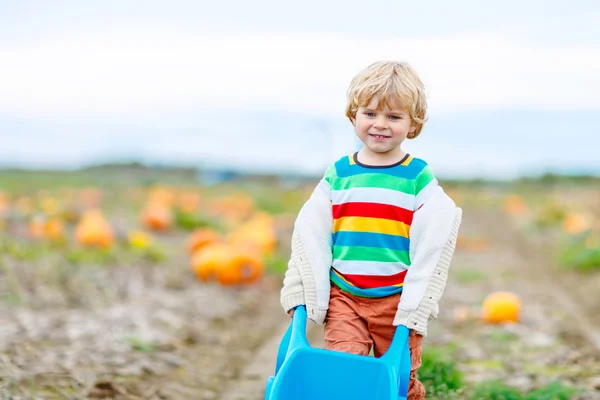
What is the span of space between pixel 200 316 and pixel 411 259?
3.61 metres

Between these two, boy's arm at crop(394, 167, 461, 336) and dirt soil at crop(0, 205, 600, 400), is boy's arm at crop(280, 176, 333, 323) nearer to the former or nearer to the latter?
boy's arm at crop(394, 167, 461, 336)

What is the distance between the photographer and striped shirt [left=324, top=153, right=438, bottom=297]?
9.93 feet

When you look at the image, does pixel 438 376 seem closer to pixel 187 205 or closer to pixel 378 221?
pixel 378 221

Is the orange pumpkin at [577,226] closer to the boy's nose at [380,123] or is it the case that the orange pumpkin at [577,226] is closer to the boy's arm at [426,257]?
the boy's arm at [426,257]

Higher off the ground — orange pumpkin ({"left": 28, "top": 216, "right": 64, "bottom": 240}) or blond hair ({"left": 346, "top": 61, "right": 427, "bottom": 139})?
blond hair ({"left": 346, "top": 61, "right": 427, "bottom": 139})

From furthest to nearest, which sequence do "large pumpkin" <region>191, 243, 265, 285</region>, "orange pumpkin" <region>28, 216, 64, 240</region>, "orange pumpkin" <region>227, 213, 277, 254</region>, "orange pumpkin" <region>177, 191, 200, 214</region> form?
"orange pumpkin" <region>177, 191, 200, 214</region> → "orange pumpkin" <region>227, 213, 277, 254</region> → "orange pumpkin" <region>28, 216, 64, 240</region> → "large pumpkin" <region>191, 243, 265, 285</region>

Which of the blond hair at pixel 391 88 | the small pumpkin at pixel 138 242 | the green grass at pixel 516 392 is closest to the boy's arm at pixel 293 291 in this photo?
the blond hair at pixel 391 88

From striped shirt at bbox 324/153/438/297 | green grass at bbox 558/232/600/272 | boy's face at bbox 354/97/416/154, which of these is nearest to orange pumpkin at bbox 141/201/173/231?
green grass at bbox 558/232/600/272

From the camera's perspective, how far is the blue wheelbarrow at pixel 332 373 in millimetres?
Answer: 2771

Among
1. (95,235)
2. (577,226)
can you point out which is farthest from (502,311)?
(577,226)

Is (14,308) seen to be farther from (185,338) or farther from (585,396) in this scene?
(585,396)

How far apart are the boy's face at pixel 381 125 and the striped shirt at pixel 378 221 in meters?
0.11

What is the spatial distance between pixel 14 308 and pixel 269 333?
2050mm

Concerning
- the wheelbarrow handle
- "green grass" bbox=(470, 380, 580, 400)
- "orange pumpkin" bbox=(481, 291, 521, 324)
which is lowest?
"green grass" bbox=(470, 380, 580, 400)
